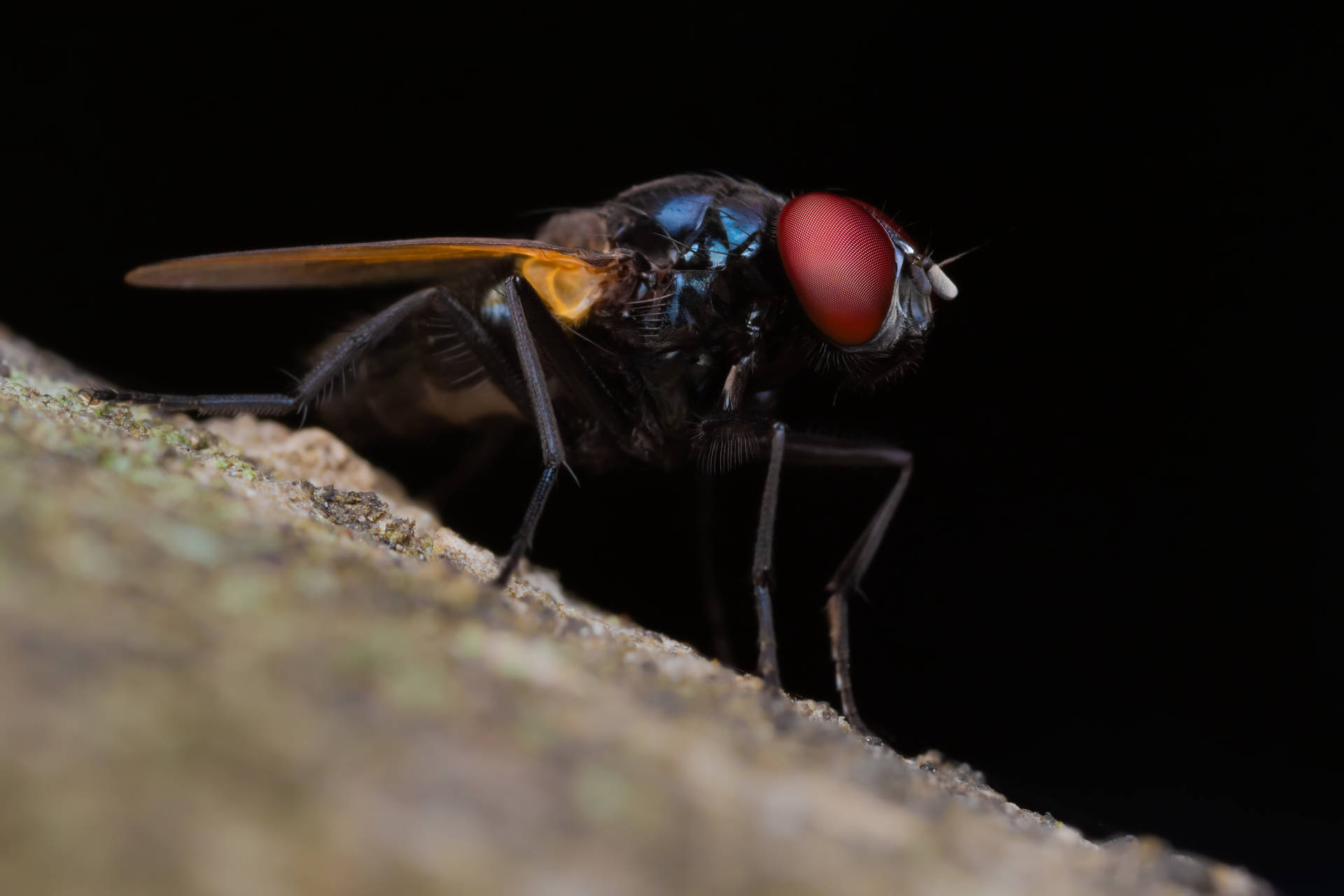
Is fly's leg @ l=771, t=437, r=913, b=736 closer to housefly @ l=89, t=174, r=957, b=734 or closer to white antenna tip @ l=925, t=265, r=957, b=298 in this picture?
housefly @ l=89, t=174, r=957, b=734

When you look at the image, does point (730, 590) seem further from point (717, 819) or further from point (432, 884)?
point (432, 884)

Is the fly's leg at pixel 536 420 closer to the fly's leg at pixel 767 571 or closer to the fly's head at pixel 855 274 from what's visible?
the fly's leg at pixel 767 571

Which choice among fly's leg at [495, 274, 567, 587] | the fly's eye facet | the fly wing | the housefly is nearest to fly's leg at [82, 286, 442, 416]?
the housefly

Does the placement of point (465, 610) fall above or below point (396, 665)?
below

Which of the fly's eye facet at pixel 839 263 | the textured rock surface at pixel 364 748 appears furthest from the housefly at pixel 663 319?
the textured rock surface at pixel 364 748

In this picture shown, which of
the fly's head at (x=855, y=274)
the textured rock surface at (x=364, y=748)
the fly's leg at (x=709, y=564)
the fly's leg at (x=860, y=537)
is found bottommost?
the fly's leg at (x=709, y=564)

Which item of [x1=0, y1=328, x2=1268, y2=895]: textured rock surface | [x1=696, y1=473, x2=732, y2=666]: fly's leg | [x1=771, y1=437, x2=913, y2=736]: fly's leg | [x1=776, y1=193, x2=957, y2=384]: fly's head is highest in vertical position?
[x1=776, y1=193, x2=957, y2=384]: fly's head

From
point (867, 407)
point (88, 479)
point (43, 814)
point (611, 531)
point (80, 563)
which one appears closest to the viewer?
point (43, 814)

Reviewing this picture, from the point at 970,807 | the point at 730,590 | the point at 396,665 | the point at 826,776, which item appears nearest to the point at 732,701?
the point at 826,776
